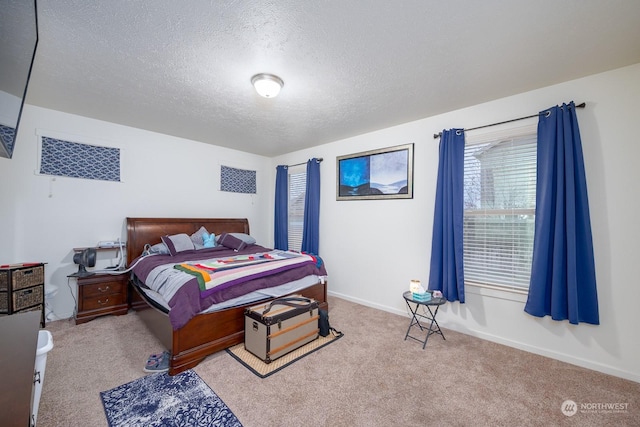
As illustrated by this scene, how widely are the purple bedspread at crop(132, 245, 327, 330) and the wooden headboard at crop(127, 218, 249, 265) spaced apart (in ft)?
1.49

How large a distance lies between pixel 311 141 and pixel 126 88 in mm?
2523

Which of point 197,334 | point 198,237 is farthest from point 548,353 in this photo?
point 198,237

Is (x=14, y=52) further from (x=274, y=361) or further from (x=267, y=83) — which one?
(x=274, y=361)

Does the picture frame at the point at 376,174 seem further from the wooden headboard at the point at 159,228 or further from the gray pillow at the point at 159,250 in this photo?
the gray pillow at the point at 159,250

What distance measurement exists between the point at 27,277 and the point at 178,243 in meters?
1.45

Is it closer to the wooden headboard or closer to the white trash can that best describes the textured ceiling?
the wooden headboard

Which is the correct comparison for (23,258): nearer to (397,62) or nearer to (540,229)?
(397,62)

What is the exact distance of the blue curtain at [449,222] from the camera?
2.88 m

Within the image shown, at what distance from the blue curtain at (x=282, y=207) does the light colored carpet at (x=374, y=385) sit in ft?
8.75

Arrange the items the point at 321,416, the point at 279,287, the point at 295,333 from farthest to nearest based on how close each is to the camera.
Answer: the point at 279,287
the point at 295,333
the point at 321,416

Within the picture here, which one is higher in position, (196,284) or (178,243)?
A: (178,243)

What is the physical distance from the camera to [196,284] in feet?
7.61

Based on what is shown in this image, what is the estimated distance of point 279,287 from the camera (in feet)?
9.59

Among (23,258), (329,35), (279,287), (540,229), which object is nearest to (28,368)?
(279,287)
